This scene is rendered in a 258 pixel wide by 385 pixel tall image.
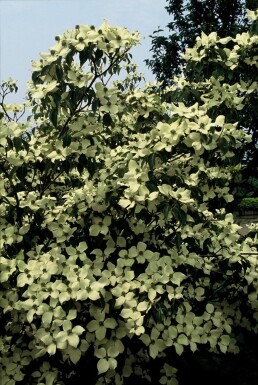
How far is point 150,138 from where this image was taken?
9.02 ft

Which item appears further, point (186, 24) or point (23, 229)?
point (186, 24)

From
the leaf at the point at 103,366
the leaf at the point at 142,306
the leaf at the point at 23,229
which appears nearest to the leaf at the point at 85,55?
the leaf at the point at 23,229

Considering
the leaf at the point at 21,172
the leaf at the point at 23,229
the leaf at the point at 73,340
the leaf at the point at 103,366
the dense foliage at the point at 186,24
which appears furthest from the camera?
the dense foliage at the point at 186,24

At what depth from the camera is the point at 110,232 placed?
2.88 metres

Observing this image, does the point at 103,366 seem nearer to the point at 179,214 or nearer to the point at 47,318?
the point at 47,318

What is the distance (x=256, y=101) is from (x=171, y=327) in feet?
5.73

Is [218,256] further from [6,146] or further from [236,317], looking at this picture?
[6,146]

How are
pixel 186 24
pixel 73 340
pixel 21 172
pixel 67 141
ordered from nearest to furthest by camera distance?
pixel 73 340
pixel 67 141
pixel 21 172
pixel 186 24

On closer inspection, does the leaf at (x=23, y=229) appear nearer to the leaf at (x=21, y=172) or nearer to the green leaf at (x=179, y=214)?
the leaf at (x=21, y=172)

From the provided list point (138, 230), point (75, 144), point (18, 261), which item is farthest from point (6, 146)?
point (138, 230)

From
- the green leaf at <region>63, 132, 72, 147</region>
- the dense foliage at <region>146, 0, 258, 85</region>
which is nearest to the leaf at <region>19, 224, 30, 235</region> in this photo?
the green leaf at <region>63, 132, 72, 147</region>

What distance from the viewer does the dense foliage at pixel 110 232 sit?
8.46 ft

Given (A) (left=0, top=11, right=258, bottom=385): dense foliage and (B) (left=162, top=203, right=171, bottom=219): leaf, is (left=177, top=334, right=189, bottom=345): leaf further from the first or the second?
(B) (left=162, top=203, right=171, bottom=219): leaf

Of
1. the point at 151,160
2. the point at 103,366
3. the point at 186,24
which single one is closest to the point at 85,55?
the point at 151,160
